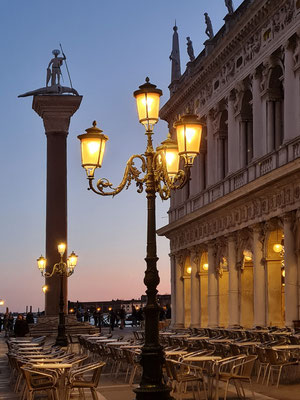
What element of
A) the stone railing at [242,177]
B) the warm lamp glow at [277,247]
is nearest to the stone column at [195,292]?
the stone railing at [242,177]

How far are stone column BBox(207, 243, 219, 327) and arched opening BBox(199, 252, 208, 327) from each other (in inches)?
97.8

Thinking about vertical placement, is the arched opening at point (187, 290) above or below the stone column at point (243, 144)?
below

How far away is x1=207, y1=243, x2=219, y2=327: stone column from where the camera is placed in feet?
124

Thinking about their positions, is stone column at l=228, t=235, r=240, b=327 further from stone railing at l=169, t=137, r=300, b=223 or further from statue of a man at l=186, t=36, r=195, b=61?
statue of a man at l=186, t=36, r=195, b=61

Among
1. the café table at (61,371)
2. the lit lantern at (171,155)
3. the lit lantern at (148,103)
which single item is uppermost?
the lit lantern at (148,103)

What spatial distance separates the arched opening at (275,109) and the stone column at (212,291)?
7.87 m

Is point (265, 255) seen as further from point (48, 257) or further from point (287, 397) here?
point (48, 257)

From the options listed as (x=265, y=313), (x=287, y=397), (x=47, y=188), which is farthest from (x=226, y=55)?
(x=287, y=397)

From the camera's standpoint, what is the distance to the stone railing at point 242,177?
94.9ft

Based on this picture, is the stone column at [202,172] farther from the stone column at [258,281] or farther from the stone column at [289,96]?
the stone column at [289,96]

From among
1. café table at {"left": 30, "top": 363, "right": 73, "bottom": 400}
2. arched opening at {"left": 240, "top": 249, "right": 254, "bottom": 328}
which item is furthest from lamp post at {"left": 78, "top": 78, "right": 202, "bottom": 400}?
arched opening at {"left": 240, "top": 249, "right": 254, "bottom": 328}

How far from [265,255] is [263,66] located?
701 cm

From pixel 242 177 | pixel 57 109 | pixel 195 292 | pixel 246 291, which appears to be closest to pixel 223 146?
pixel 242 177

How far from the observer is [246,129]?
35.9 meters
